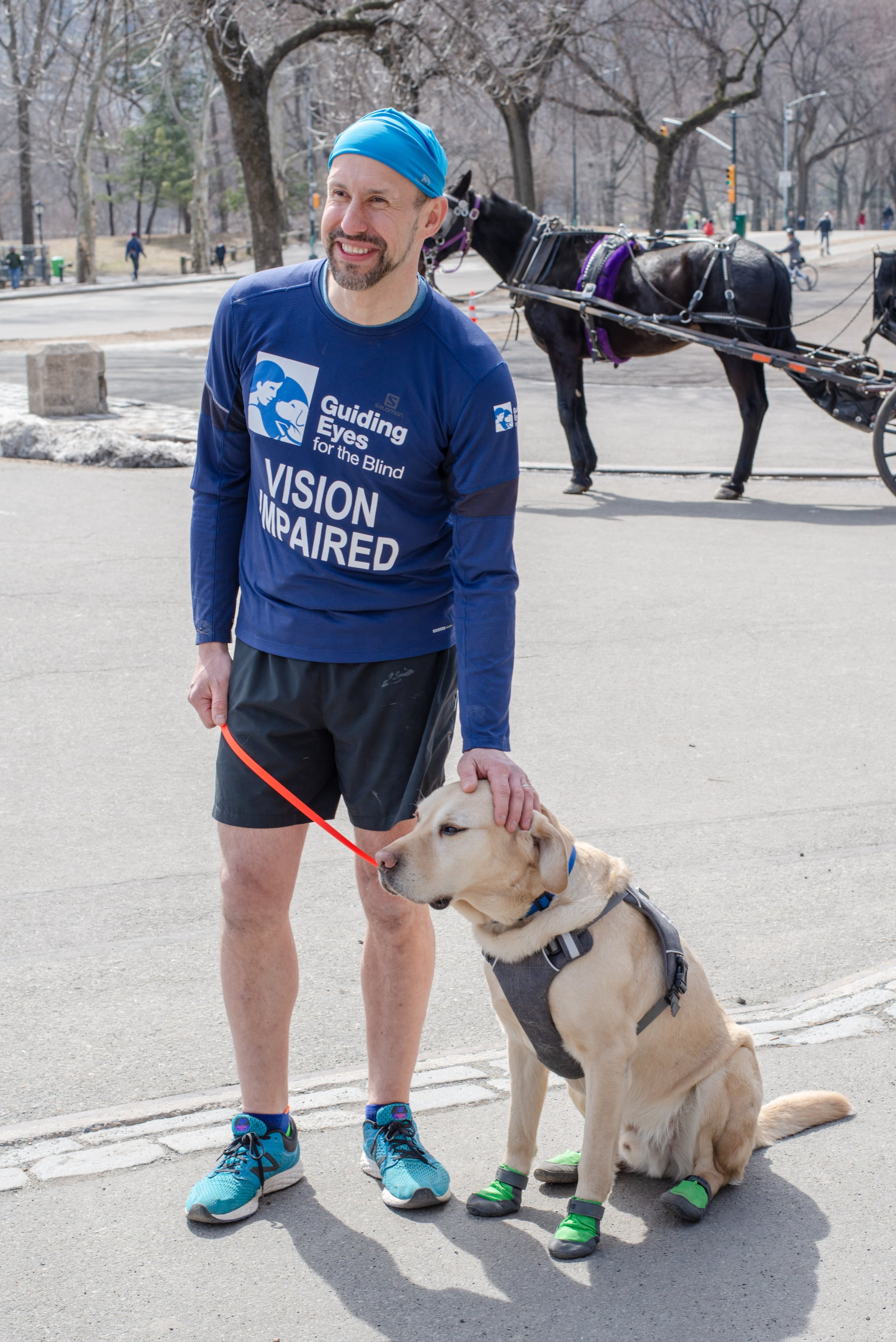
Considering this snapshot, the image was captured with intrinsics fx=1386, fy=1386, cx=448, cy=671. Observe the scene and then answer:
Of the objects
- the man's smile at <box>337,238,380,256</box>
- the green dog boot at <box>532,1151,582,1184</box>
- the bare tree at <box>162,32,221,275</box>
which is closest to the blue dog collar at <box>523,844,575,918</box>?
the green dog boot at <box>532,1151,582,1184</box>

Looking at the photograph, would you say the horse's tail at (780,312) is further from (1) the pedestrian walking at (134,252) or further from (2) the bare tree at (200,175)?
(2) the bare tree at (200,175)

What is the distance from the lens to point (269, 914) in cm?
309

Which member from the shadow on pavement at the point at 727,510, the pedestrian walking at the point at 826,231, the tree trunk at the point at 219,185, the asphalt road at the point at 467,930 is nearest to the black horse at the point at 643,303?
the shadow on pavement at the point at 727,510

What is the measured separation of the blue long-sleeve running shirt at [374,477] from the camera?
283 cm

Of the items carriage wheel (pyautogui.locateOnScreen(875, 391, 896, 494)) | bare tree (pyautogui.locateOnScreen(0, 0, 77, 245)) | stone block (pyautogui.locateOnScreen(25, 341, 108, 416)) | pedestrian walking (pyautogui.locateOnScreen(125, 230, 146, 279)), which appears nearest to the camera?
carriage wheel (pyautogui.locateOnScreen(875, 391, 896, 494))

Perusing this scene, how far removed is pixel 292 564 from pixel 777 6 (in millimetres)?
72754

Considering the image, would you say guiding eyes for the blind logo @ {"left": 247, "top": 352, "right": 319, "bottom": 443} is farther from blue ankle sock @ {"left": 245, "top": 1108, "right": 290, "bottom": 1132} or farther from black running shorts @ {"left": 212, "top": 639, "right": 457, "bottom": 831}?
blue ankle sock @ {"left": 245, "top": 1108, "right": 290, "bottom": 1132}

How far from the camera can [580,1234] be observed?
2836mm

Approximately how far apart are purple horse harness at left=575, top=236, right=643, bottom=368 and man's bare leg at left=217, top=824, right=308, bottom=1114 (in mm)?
9287

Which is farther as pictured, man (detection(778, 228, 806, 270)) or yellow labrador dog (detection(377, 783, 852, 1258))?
man (detection(778, 228, 806, 270))

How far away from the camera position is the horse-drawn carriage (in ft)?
37.1

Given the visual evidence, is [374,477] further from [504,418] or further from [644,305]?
[644,305]

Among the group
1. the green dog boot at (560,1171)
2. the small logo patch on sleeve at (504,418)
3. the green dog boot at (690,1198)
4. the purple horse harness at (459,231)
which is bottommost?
the green dog boot at (560,1171)

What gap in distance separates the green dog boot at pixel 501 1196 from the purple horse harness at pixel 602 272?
31.3 feet
